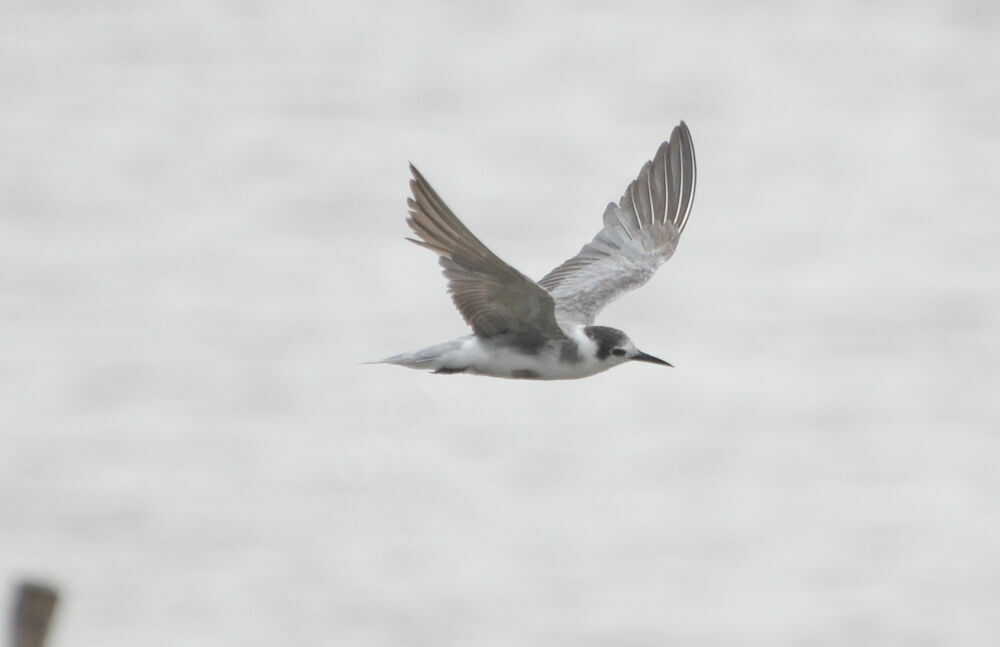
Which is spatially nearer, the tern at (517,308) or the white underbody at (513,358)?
the tern at (517,308)

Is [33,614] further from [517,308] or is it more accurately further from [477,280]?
[517,308]

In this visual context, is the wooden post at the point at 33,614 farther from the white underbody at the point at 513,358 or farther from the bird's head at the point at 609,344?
the bird's head at the point at 609,344

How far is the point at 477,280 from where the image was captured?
7219mm

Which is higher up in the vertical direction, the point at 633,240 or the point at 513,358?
the point at 633,240

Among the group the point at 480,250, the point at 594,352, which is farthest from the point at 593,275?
the point at 480,250

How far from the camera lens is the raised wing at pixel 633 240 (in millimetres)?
8602

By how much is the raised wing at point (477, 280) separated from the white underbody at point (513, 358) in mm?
71

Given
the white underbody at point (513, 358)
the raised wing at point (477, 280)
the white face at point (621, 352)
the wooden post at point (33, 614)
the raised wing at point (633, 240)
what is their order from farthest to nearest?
1. the raised wing at point (633, 240)
2. the white face at point (621, 352)
3. the white underbody at point (513, 358)
4. the raised wing at point (477, 280)
5. the wooden post at point (33, 614)

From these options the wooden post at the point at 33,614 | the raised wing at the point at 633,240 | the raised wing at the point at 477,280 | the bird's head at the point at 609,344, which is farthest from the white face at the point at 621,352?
the wooden post at the point at 33,614

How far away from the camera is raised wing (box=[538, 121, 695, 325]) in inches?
339

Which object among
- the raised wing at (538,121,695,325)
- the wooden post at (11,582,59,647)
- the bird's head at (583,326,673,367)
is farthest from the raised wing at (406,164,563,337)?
the wooden post at (11,582,59,647)

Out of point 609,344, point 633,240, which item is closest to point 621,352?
point 609,344

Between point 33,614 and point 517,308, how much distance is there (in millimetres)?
3988

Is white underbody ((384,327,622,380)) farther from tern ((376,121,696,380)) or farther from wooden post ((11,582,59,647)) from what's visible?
wooden post ((11,582,59,647))
